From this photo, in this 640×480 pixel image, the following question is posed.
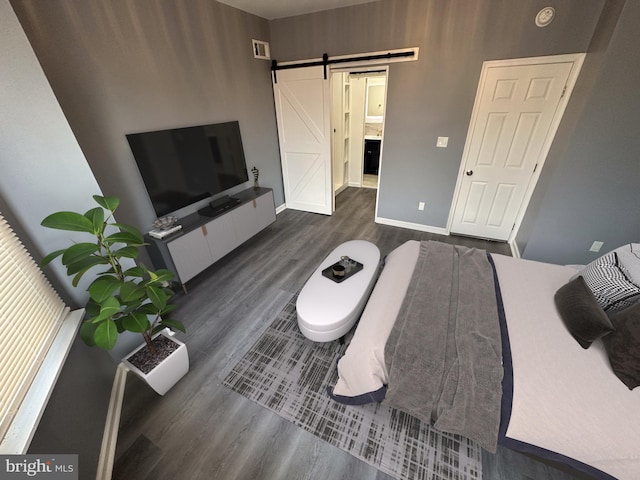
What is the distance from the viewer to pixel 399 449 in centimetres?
138

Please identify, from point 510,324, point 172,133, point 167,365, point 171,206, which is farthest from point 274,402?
point 172,133

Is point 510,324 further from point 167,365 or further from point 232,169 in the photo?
point 232,169

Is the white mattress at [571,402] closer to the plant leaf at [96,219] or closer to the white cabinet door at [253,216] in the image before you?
the plant leaf at [96,219]

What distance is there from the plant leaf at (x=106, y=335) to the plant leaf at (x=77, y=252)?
13.6 inches

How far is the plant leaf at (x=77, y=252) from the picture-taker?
1.21 meters

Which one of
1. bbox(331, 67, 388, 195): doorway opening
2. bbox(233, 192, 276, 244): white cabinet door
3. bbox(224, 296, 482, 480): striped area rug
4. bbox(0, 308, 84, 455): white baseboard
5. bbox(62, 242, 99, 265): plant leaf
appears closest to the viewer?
bbox(0, 308, 84, 455): white baseboard

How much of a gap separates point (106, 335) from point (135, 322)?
170mm

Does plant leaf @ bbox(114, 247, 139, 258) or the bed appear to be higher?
plant leaf @ bbox(114, 247, 139, 258)

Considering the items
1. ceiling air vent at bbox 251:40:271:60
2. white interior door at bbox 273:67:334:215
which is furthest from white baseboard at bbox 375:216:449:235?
ceiling air vent at bbox 251:40:271:60

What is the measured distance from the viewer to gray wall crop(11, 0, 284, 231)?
1.74 meters

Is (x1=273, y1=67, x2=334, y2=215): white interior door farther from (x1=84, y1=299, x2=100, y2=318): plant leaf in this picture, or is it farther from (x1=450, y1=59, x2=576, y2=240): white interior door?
(x1=84, y1=299, x2=100, y2=318): plant leaf

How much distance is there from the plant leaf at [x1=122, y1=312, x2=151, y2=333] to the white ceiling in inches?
127

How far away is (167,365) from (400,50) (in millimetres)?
3707

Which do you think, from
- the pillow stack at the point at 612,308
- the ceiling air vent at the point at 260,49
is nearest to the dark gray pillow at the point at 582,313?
the pillow stack at the point at 612,308
